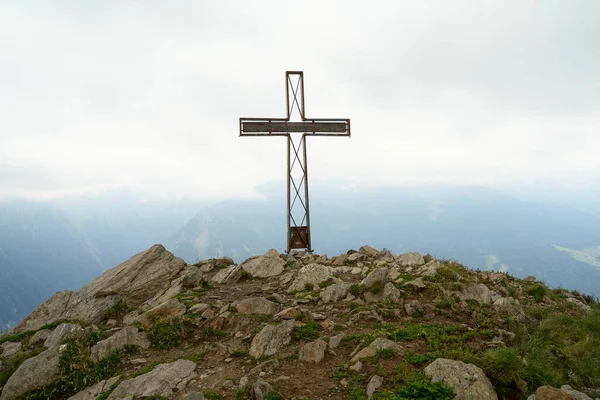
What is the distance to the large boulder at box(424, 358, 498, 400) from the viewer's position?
232 inches

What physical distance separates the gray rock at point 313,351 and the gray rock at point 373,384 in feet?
5.46

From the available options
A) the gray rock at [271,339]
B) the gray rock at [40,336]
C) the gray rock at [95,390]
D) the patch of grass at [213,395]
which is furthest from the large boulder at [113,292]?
the patch of grass at [213,395]

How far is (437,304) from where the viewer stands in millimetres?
10094

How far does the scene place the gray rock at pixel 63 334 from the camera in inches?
401

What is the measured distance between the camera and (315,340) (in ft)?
27.5

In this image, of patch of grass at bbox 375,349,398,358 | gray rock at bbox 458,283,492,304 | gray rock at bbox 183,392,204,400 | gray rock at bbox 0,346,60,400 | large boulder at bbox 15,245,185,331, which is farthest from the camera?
large boulder at bbox 15,245,185,331

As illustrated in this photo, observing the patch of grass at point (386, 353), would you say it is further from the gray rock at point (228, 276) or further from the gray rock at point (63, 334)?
the gray rock at point (63, 334)

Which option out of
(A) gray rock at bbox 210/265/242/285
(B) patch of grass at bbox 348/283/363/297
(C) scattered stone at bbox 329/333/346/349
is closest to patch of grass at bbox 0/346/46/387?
(A) gray rock at bbox 210/265/242/285

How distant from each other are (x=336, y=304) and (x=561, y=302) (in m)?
9.84

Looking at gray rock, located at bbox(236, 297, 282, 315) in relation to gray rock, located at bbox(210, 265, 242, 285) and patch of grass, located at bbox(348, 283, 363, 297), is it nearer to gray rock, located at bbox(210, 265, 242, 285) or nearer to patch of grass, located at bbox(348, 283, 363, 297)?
patch of grass, located at bbox(348, 283, 363, 297)

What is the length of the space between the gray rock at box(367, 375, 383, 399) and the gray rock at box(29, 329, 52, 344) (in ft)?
40.0

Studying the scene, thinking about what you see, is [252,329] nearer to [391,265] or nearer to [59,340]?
[59,340]

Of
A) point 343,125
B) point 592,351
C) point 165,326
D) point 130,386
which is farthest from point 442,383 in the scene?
point 343,125

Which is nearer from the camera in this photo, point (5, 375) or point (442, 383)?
point (442, 383)
